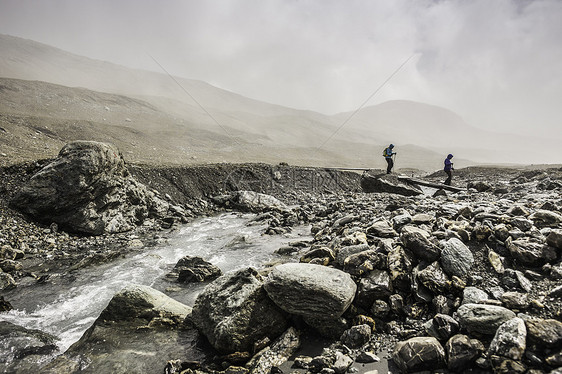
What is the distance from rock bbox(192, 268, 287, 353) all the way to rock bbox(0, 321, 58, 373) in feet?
8.69

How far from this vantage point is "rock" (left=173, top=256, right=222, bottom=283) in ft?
24.0

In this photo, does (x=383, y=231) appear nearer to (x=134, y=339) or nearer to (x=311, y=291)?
(x=311, y=291)

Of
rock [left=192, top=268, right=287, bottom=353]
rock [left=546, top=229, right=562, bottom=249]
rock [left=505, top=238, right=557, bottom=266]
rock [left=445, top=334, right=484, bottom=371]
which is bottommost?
rock [left=192, top=268, right=287, bottom=353]

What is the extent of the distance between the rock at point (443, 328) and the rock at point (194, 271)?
5643mm

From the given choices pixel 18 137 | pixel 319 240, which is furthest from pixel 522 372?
pixel 18 137

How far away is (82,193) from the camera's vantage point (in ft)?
34.1

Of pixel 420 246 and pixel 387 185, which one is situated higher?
pixel 387 185

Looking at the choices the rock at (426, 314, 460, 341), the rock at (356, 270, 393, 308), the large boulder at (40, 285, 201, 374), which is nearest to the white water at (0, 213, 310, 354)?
the large boulder at (40, 285, 201, 374)

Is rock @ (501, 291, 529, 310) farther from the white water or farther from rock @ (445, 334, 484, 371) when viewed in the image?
the white water

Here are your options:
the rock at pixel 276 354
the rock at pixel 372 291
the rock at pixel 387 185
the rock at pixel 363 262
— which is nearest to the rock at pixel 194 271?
the rock at pixel 276 354

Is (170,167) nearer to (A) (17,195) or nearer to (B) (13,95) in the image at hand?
(A) (17,195)

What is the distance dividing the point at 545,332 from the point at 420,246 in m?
2.23

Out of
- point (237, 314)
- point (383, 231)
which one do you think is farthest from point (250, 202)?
point (237, 314)

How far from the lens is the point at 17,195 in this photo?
9797 millimetres
